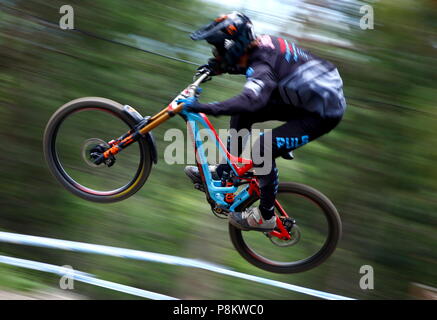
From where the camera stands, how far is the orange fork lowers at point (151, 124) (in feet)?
11.4

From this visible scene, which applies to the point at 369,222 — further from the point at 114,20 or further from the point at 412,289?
the point at 114,20

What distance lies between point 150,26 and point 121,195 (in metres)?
2.84

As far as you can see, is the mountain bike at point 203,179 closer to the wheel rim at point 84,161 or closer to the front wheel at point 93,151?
the front wheel at point 93,151

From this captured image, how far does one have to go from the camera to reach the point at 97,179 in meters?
5.64

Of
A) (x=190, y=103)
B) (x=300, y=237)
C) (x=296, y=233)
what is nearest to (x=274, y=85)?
(x=190, y=103)

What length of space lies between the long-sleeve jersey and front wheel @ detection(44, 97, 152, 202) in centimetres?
90

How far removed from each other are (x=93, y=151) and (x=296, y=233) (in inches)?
69.4

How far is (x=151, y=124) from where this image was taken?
3641 mm

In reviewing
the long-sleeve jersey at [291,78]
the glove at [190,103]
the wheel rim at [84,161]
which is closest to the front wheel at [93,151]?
the wheel rim at [84,161]

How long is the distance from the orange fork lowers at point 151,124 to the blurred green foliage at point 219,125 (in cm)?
231

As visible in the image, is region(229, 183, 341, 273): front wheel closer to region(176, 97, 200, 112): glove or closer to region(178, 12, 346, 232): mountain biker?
region(178, 12, 346, 232): mountain biker

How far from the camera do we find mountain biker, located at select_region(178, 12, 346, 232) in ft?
10.5

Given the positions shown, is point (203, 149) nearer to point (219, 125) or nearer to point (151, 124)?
point (151, 124)

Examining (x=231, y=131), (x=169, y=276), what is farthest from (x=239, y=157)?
(x=169, y=276)
